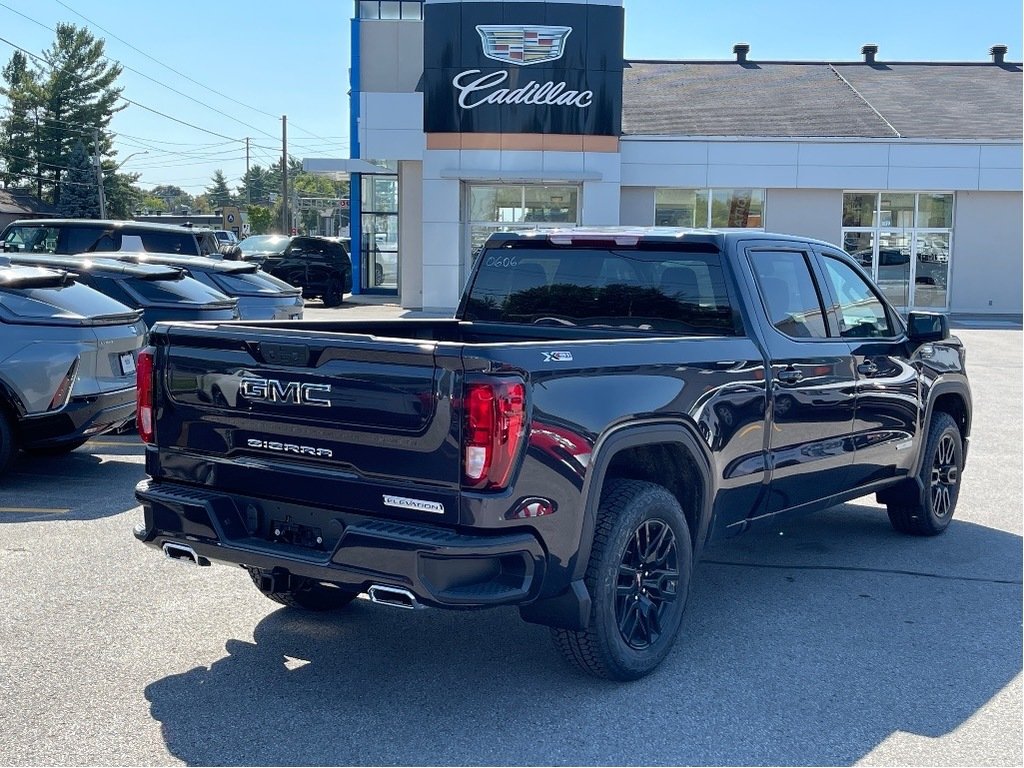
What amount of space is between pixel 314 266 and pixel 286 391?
1004 inches

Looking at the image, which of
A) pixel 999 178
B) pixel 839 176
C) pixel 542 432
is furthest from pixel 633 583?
pixel 999 178

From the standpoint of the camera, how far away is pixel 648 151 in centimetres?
2873

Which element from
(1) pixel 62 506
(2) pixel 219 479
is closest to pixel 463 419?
(2) pixel 219 479

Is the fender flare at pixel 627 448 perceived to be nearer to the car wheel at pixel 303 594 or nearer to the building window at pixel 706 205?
the car wheel at pixel 303 594

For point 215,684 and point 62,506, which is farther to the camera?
point 62,506

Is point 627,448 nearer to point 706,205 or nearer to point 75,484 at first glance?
point 75,484

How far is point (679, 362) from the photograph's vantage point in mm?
4965

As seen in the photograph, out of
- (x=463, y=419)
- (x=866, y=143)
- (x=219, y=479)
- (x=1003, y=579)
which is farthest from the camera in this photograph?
(x=866, y=143)

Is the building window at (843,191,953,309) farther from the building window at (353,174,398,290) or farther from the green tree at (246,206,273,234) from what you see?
the green tree at (246,206,273,234)

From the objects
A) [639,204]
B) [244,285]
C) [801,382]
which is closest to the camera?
[801,382]

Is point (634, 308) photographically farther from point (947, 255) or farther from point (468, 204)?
point (947, 255)

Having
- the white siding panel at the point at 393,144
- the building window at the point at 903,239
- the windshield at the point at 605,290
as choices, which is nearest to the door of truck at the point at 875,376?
the windshield at the point at 605,290

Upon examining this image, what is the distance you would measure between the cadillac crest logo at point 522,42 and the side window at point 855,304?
20396mm

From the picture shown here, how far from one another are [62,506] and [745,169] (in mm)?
23668
